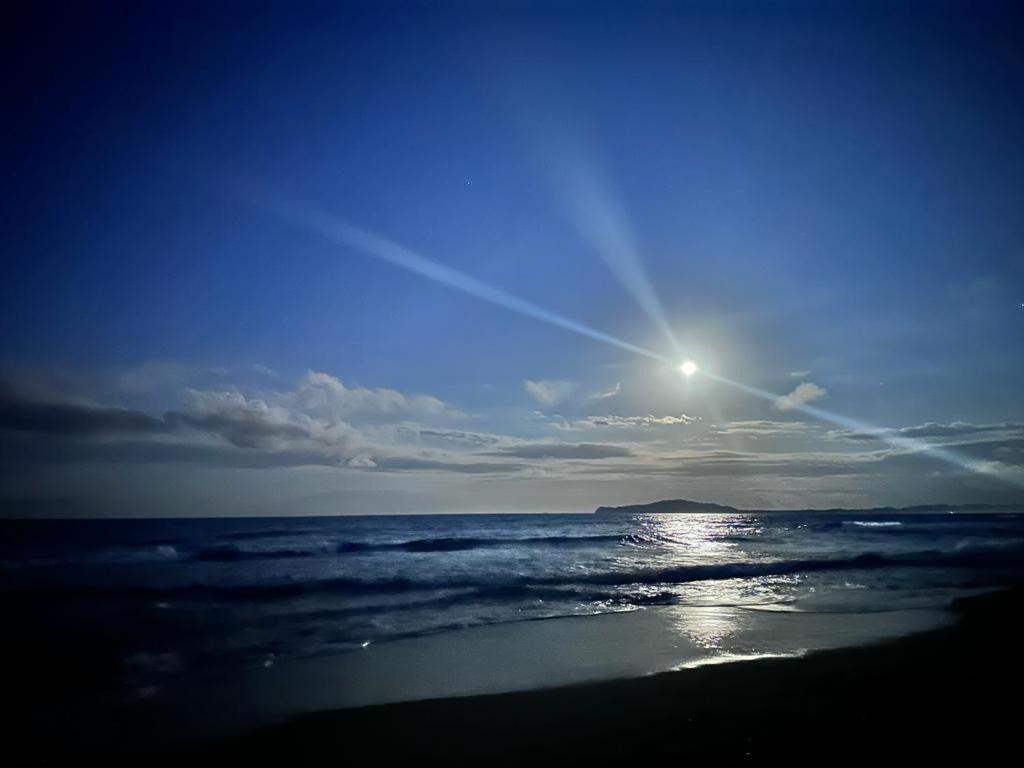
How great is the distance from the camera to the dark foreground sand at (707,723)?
627 cm

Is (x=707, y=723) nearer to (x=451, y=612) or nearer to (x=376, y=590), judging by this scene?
(x=451, y=612)

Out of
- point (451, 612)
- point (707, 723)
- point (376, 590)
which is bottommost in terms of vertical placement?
point (376, 590)

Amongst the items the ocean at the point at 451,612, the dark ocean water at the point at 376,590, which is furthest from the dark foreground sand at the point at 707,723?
the dark ocean water at the point at 376,590

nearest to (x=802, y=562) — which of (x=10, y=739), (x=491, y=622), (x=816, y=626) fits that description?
(x=816, y=626)

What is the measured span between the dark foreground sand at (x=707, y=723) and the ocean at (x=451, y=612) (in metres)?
0.98

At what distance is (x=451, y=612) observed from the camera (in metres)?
15.8

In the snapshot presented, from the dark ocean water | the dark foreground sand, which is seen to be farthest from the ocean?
the dark foreground sand

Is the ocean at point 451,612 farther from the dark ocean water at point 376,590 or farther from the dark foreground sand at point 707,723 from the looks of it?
the dark foreground sand at point 707,723

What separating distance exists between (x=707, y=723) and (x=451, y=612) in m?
9.94

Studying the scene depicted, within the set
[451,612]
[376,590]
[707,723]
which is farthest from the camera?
[376,590]

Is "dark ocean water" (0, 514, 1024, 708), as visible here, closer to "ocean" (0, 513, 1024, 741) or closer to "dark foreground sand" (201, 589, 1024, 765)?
"ocean" (0, 513, 1024, 741)

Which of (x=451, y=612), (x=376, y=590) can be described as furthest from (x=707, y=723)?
(x=376, y=590)

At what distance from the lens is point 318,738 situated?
709 cm

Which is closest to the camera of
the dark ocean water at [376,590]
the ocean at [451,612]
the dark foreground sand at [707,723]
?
the dark foreground sand at [707,723]
